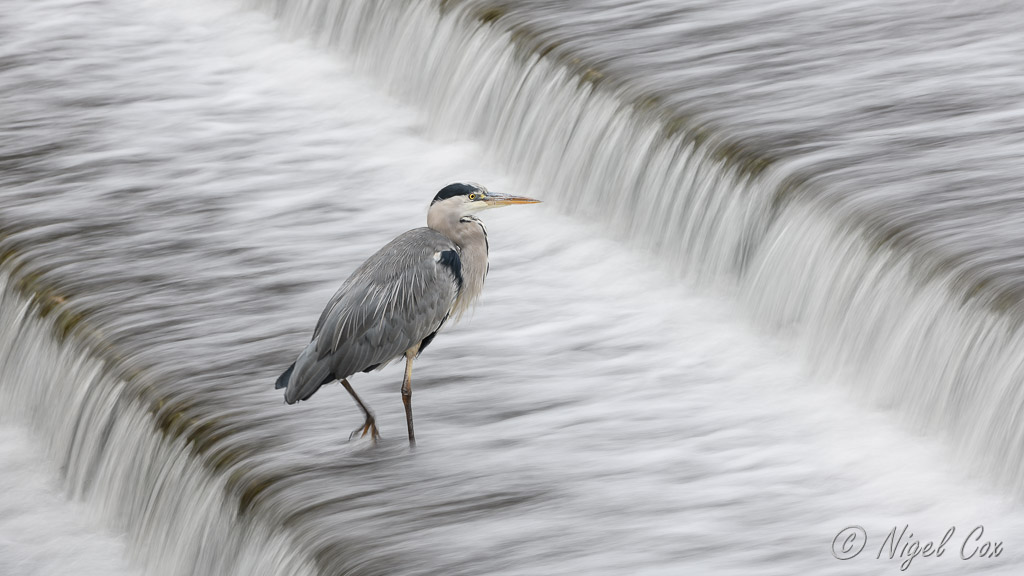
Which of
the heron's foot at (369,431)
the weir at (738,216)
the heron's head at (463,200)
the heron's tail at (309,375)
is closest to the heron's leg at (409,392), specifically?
the heron's foot at (369,431)

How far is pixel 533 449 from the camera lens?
645 centimetres

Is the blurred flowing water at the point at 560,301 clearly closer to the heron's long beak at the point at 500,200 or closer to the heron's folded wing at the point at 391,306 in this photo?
the heron's folded wing at the point at 391,306

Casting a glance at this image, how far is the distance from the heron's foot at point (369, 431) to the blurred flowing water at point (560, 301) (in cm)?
6

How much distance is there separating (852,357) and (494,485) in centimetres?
171

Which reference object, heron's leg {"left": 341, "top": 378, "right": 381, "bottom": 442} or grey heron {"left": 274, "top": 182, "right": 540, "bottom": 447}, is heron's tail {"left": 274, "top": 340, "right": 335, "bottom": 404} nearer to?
grey heron {"left": 274, "top": 182, "right": 540, "bottom": 447}

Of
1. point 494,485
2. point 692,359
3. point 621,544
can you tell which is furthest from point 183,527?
point 692,359

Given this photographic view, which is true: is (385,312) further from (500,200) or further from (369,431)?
(369,431)

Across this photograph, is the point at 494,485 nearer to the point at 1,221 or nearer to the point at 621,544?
the point at 621,544

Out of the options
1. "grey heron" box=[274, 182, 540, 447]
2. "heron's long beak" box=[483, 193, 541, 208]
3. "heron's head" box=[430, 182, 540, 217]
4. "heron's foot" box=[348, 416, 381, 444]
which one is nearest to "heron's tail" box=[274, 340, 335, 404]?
"grey heron" box=[274, 182, 540, 447]

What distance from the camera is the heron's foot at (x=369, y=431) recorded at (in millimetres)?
6324

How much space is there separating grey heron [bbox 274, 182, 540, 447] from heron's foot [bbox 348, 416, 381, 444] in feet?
0.60

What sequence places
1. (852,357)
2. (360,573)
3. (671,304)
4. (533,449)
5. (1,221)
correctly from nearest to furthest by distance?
(360,573) → (533,449) → (852,357) → (671,304) → (1,221)

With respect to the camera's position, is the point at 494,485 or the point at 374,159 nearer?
the point at 494,485

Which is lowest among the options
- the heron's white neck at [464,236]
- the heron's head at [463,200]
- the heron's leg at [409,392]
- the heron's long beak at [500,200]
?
the heron's leg at [409,392]
